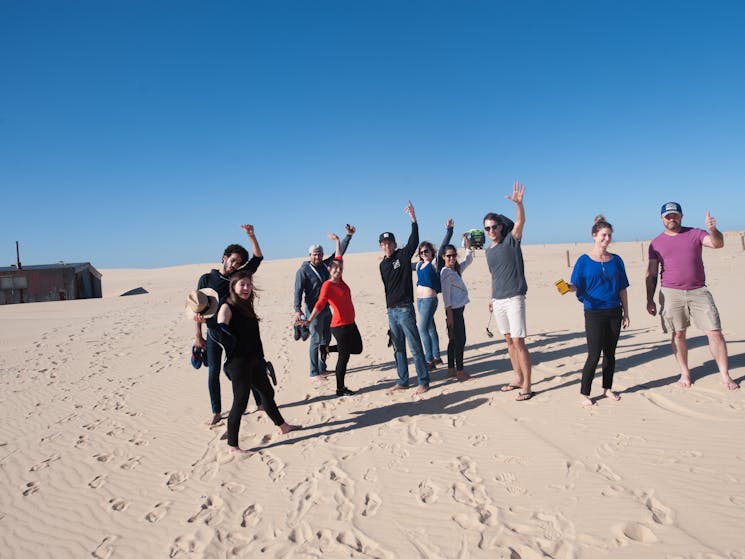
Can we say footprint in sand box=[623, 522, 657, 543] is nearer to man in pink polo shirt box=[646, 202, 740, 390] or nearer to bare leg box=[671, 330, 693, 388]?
man in pink polo shirt box=[646, 202, 740, 390]

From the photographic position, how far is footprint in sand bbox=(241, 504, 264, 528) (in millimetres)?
3336

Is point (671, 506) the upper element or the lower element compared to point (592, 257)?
lower

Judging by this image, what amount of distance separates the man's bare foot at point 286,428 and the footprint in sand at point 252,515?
1.30 m

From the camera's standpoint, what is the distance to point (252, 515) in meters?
3.44

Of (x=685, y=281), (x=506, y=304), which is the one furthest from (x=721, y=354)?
(x=506, y=304)

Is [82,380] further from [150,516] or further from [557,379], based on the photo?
[557,379]

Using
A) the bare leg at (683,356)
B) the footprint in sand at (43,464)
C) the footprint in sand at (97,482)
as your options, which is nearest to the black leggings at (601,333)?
the bare leg at (683,356)

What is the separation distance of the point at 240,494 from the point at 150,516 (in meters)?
0.72

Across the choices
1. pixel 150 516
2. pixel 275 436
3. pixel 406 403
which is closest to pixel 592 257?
pixel 406 403

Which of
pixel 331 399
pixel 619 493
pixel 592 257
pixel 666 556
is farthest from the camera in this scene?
pixel 331 399

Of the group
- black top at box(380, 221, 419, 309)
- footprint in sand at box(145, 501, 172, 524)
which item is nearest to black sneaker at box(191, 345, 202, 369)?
footprint in sand at box(145, 501, 172, 524)

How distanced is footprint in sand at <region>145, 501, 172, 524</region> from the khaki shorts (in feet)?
18.8

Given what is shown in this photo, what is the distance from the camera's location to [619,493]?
3252 mm

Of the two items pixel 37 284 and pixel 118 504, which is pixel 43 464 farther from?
pixel 37 284
